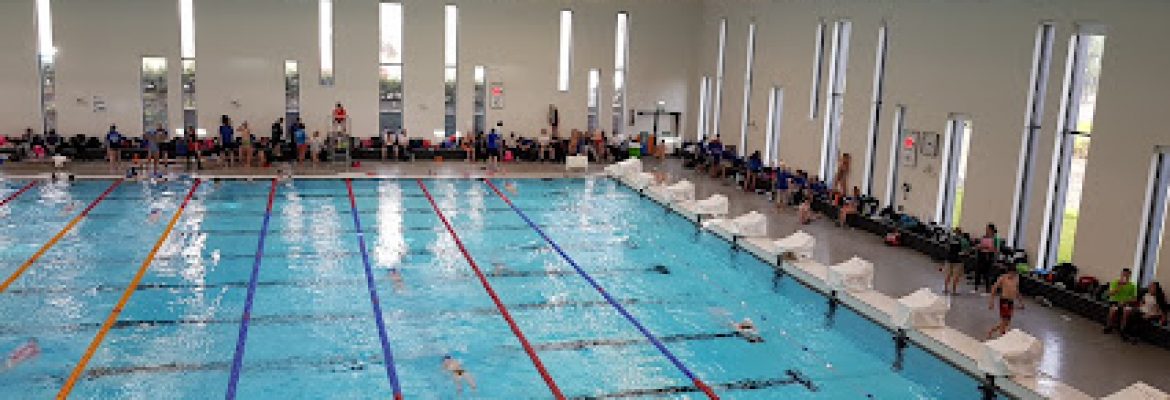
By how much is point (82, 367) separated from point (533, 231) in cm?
837

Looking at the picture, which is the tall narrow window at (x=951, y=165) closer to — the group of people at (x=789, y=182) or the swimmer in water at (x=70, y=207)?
the group of people at (x=789, y=182)

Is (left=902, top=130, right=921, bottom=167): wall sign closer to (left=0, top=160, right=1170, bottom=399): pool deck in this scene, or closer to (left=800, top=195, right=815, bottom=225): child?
(left=0, top=160, right=1170, bottom=399): pool deck

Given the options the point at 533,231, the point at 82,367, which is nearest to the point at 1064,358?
the point at 533,231

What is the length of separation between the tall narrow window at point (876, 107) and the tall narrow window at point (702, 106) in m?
9.08

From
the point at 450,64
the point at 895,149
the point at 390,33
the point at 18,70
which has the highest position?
the point at 390,33

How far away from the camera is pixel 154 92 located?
79.3 ft

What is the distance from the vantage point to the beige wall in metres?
11.8

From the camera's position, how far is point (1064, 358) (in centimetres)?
976

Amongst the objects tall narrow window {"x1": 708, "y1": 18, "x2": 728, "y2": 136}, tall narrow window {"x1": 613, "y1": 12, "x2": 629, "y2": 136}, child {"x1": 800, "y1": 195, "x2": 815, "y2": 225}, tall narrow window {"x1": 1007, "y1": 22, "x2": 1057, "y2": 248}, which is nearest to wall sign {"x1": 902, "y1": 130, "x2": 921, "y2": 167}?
child {"x1": 800, "y1": 195, "x2": 815, "y2": 225}

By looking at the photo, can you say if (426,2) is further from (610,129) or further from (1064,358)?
(1064,358)

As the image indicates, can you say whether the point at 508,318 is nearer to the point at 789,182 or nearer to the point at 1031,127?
the point at 1031,127

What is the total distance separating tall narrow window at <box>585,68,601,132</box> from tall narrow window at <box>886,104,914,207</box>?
11.7 m

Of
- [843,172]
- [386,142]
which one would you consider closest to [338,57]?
[386,142]

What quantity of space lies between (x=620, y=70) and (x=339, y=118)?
850 cm
